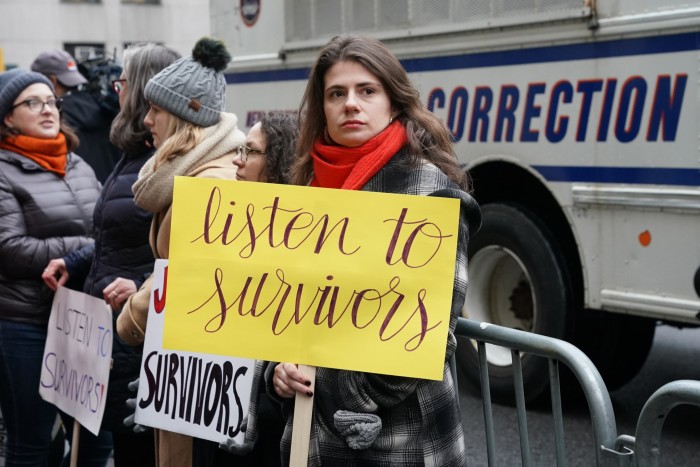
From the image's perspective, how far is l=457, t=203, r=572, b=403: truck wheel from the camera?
601 cm

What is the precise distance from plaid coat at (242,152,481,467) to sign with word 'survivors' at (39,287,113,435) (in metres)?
1.56

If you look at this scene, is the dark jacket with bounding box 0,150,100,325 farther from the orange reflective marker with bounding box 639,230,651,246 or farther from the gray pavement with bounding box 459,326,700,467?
the orange reflective marker with bounding box 639,230,651,246

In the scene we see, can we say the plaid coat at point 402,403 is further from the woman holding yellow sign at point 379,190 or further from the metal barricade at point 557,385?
the metal barricade at point 557,385

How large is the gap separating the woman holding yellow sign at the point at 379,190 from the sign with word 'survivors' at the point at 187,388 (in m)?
0.61

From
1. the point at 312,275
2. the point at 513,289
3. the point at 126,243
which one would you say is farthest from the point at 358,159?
the point at 513,289

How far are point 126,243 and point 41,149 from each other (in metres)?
0.84

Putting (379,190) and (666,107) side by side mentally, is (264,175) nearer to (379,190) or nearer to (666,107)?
(379,190)

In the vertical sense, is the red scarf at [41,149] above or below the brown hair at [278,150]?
below

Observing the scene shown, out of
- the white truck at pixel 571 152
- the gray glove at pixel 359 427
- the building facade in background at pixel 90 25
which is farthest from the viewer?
the building facade in background at pixel 90 25

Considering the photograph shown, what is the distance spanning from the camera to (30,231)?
441 cm

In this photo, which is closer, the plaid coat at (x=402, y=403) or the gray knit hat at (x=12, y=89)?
the plaid coat at (x=402, y=403)

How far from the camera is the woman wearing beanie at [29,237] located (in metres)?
4.37

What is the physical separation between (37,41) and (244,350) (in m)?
30.1

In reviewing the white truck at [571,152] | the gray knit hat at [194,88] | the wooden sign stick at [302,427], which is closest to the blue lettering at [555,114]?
the white truck at [571,152]
